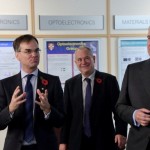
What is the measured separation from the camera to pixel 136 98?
207 cm

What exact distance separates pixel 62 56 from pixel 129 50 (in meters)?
0.99

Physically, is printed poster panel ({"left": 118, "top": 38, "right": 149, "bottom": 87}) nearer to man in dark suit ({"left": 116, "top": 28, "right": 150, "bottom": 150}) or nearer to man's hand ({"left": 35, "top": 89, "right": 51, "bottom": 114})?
man in dark suit ({"left": 116, "top": 28, "right": 150, "bottom": 150})

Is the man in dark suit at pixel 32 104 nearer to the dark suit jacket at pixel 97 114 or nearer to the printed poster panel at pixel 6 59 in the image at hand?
the dark suit jacket at pixel 97 114

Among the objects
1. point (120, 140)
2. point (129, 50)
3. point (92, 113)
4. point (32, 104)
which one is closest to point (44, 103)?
point (32, 104)

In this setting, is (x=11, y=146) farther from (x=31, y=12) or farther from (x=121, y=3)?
(x=121, y=3)

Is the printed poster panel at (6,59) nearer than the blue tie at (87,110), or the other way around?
the blue tie at (87,110)

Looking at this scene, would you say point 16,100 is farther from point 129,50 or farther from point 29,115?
point 129,50

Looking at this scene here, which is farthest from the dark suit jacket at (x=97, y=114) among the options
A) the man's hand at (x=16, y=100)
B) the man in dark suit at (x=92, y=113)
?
the man's hand at (x=16, y=100)

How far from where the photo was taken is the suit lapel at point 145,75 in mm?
2042

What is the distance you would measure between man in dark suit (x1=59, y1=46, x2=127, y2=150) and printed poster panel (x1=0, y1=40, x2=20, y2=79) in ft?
4.33

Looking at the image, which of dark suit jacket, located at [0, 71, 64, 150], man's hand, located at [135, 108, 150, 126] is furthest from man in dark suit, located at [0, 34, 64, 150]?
man's hand, located at [135, 108, 150, 126]

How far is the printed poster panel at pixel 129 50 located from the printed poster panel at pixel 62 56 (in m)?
0.39

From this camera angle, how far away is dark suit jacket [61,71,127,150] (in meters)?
2.85

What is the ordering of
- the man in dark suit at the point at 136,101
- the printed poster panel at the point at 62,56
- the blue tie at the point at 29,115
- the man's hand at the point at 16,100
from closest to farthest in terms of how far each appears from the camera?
the man in dark suit at the point at 136,101 → the man's hand at the point at 16,100 → the blue tie at the point at 29,115 → the printed poster panel at the point at 62,56
